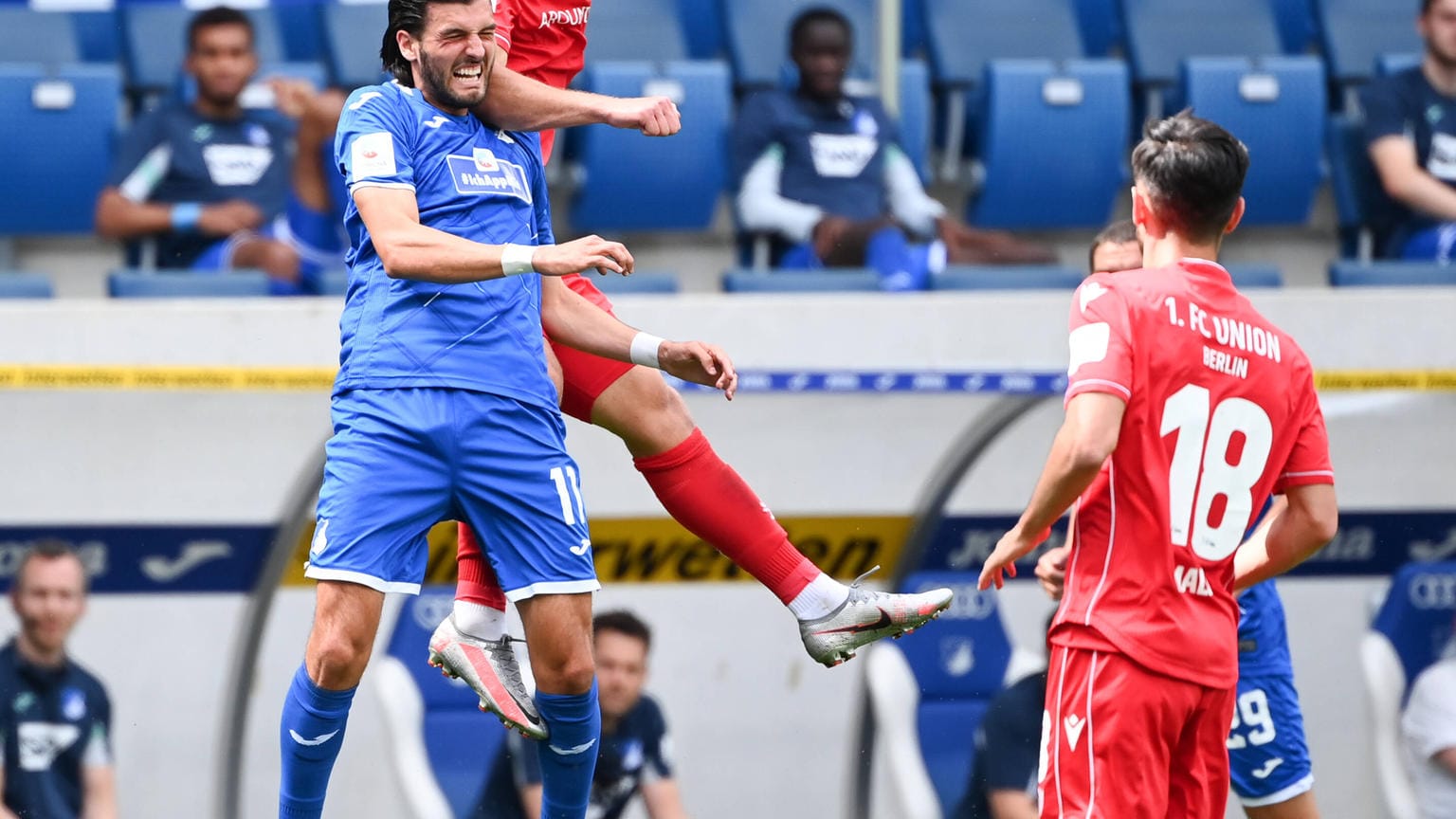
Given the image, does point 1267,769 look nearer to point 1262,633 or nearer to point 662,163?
point 1262,633

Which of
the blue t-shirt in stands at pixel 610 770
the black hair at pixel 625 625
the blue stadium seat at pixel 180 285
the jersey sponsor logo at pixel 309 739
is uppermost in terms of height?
the blue stadium seat at pixel 180 285

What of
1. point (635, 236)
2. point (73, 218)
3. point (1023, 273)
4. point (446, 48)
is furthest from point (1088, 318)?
point (73, 218)

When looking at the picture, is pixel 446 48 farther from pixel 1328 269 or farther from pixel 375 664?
pixel 1328 269

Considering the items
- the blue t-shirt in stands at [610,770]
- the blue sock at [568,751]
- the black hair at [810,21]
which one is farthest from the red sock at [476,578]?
the black hair at [810,21]

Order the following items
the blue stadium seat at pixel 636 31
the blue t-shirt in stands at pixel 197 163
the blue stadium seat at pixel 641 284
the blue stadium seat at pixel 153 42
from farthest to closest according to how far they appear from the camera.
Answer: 1. the blue stadium seat at pixel 636 31
2. the blue stadium seat at pixel 153 42
3. the blue t-shirt in stands at pixel 197 163
4. the blue stadium seat at pixel 641 284

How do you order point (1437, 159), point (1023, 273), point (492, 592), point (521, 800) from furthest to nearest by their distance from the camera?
1. point (1437, 159)
2. point (1023, 273)
3. point (521, 800)
4. point (492, 592)

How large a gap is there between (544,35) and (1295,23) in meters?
4.58

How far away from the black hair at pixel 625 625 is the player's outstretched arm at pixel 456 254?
7.93 feet

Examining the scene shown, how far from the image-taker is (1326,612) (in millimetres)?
5770

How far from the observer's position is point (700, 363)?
3.59 metres

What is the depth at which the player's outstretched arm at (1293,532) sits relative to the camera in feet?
11.6

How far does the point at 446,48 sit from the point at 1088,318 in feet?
4.20

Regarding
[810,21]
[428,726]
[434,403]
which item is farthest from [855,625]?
[810,21]

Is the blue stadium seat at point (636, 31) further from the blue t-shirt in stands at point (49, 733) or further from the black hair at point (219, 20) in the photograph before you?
the blue t-shirt in stands at point (49, 733)
